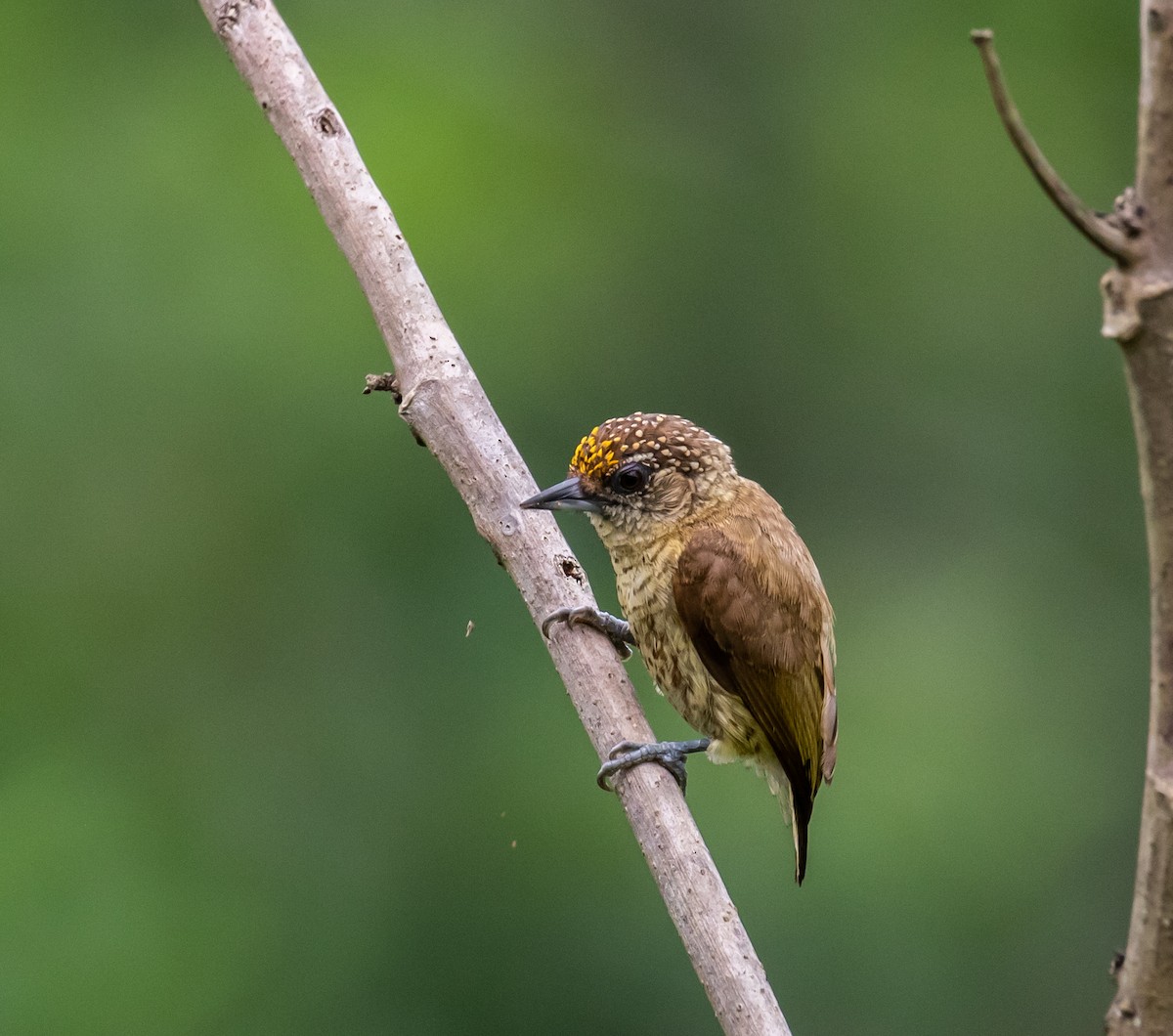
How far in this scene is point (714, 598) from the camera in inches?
133

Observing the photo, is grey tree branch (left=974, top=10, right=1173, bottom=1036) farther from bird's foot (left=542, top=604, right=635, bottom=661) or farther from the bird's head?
the bird's head

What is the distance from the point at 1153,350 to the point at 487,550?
4809 millimetres

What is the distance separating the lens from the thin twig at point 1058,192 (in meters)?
1.30

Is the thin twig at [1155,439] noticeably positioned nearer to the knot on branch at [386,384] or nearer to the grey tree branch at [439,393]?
the grey tree branch at [439,393]

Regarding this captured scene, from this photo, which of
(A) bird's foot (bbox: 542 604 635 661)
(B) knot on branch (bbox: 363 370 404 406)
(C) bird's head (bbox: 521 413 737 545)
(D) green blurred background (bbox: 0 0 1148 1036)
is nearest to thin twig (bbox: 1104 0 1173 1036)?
(A) bird's foot (bbox: 542 604 635 661)

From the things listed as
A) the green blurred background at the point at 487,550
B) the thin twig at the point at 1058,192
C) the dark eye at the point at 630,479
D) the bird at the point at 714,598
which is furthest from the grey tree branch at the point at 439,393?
the green blurred background at the point at 487,550

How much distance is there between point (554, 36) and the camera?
8.24 metres

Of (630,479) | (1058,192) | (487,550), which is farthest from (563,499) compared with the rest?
(487,550)

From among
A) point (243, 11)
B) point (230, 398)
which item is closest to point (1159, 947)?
point (243, 11)

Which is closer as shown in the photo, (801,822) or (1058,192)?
(1058,192)

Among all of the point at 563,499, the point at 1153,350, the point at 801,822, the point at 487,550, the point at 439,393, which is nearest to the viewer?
the point at 1153,350

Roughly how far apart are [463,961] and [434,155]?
3111mm

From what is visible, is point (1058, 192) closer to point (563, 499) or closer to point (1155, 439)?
point (1155, 439)

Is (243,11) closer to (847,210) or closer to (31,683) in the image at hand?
(31,683)
